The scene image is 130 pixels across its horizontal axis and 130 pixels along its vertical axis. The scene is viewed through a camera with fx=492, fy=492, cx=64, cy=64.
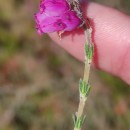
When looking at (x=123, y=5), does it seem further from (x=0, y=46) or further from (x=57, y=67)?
(x=0, y=46)

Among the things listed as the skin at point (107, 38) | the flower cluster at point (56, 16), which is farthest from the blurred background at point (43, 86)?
the flower cluster at point (56, 16)

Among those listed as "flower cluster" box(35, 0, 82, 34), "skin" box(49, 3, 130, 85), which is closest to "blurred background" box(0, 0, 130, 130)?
"skin" box(49, 3, 130, 85)

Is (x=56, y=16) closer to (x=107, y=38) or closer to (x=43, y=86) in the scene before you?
(x=107, y=38)

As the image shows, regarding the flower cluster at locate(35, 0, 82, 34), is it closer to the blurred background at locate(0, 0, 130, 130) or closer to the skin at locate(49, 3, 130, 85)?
the skin at locate(49, 3, 130, 85)

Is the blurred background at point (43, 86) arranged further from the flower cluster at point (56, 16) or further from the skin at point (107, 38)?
the flower cluster at point (56, 16)

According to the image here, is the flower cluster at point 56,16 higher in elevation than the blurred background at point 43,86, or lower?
higher

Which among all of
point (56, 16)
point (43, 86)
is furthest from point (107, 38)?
point (43, 86)
